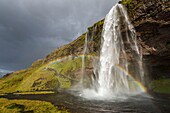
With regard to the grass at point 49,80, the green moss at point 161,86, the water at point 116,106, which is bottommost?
the water at point 116,106

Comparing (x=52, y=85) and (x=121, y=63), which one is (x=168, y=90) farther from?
(x=52, y=85)

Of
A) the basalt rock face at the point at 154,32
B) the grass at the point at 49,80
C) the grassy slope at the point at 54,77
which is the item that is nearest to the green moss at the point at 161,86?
the basalt rock face at the point at 154,32

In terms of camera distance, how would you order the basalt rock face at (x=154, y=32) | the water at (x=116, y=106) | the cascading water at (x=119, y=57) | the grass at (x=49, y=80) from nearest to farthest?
the water at (x=116, y=106), the basalt rock face at (x=154, y=32), the cascading water at (x=119, y=57), the grass at (x=49, y=80)

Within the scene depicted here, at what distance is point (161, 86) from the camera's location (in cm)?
6047

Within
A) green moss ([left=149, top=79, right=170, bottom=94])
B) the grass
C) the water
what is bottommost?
the water

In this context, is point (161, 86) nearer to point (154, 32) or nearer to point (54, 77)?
point (154, 32)

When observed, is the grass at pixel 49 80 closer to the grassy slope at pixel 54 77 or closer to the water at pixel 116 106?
the grassy slope at pixel 54 77

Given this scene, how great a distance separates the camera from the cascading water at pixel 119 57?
65.6 meters

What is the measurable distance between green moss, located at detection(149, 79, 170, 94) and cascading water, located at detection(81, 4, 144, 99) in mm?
5556

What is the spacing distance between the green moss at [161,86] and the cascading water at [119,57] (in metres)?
5.56

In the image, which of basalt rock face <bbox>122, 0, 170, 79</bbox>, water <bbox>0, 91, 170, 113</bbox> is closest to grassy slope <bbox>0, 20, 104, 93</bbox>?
basalt rock face <bbox>122, 0, 170, 79</bbox>

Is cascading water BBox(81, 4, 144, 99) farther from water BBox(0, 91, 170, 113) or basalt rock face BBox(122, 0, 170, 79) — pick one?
water BBox(0, 91, 170, 113)

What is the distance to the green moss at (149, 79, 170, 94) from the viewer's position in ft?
190

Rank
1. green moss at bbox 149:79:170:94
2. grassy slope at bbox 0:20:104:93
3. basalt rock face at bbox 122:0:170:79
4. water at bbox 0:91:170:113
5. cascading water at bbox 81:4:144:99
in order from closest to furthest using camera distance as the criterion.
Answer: water at bbox 0:91:170:113 < basalt rock face at bbox 122:0:170:79 < green moss at bbox 149:79:170:94 < cascading water at bbox 81:4:144:99 < grassy slope at bbox 0:20:104:93
